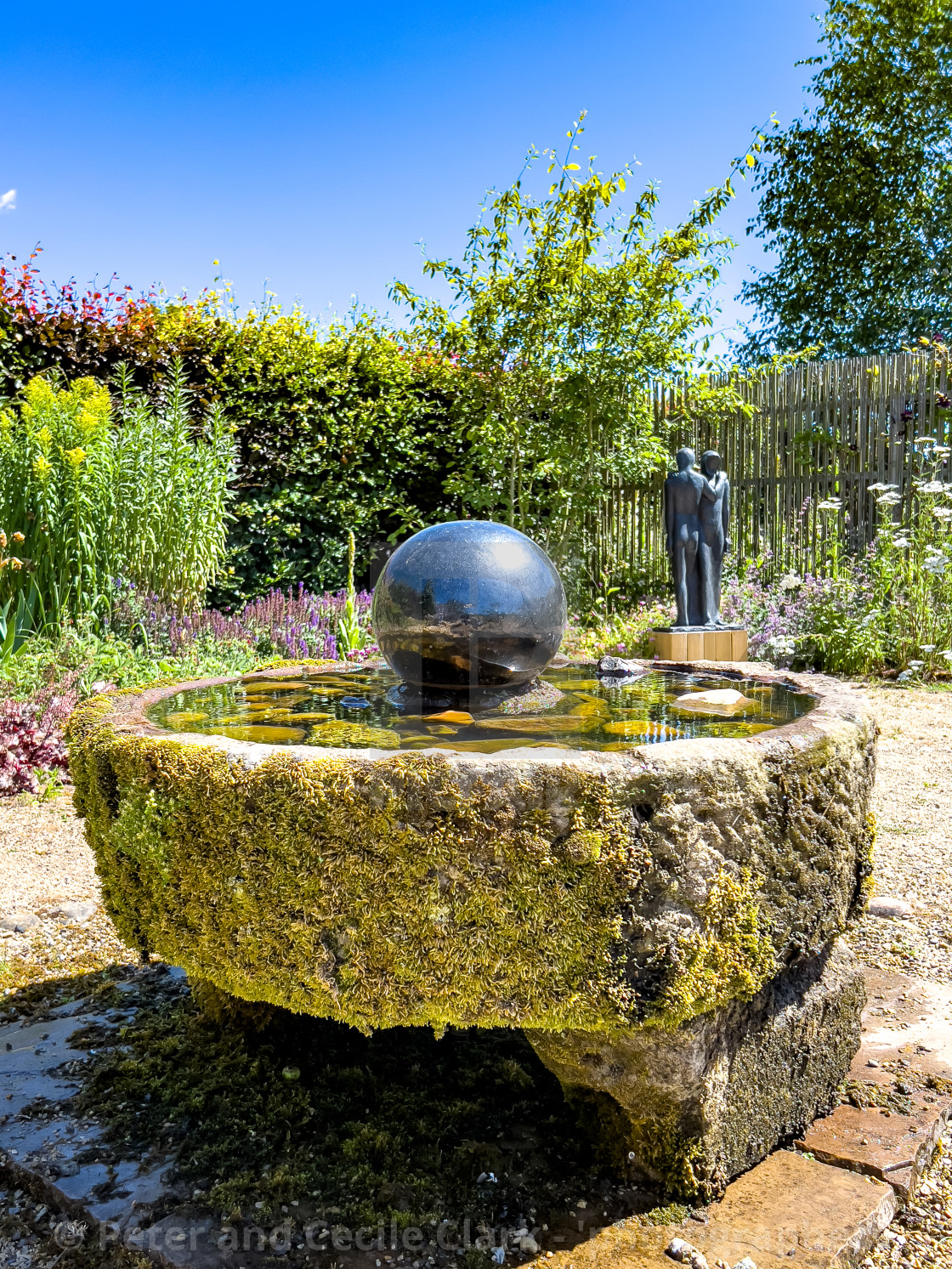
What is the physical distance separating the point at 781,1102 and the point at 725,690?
4.43ft

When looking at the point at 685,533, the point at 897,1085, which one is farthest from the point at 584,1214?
the point at 685,533

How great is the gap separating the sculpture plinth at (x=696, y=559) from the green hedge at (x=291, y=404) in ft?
10.9

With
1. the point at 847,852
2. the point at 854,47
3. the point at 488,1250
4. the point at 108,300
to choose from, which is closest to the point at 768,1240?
the point at 488,1250

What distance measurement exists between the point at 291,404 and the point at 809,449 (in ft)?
19.7

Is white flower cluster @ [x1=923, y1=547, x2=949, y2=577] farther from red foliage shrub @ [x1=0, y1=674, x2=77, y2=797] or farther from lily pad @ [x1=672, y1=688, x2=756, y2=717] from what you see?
red foliage shrub @ [x1=0, y1=674, x2=77, y2=797]

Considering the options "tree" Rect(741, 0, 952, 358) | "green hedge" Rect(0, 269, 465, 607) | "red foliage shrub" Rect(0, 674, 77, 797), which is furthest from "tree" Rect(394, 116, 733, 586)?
"tree" Rect(741, 0, 952, 358)

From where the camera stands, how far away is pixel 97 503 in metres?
7.06

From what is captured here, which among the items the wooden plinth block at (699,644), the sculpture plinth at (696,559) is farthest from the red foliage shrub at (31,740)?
the sculpture plinth at (696,559)

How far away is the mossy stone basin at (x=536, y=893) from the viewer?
5.98ft

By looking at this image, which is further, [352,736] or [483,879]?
[352,736]

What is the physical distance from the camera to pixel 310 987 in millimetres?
1907

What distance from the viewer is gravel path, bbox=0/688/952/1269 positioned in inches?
79.4

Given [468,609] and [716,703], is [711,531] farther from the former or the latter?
[468,609]

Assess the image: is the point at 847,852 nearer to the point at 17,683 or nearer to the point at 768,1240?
the point at 768,1240
